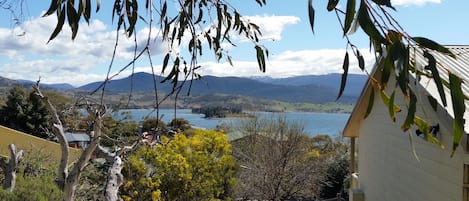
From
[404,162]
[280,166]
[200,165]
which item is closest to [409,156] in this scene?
[404,162]

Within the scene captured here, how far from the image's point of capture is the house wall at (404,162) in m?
5.01

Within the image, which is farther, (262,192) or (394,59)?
(262,192)

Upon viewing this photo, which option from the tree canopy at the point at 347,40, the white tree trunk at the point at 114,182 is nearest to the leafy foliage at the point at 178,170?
the white tree trunk at the point at 114,182

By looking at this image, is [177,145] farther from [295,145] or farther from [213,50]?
[213,50]

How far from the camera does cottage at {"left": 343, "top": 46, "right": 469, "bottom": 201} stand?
4.79 meters

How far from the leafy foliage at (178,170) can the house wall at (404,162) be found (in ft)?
14.4

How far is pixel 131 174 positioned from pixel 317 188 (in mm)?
10451

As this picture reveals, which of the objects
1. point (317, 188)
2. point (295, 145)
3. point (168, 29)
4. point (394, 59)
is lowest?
point (317, 188)

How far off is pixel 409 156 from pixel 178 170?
736 centimetres

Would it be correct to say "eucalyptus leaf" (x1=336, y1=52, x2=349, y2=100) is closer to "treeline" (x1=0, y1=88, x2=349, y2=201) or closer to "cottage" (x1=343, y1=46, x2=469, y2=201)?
"cottage" (x1=343, y1=46, x2=469, y2=201)

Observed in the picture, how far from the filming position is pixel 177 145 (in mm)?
13242

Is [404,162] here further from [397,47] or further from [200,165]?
[200,165]

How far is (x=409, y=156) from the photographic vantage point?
22.5 feet

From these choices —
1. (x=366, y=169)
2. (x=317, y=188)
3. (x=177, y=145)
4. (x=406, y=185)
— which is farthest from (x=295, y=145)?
(x=406, y=185)
